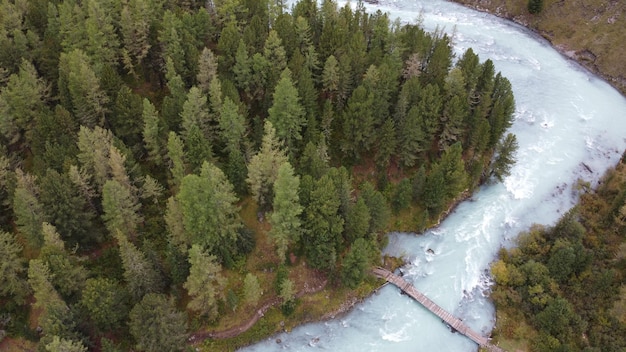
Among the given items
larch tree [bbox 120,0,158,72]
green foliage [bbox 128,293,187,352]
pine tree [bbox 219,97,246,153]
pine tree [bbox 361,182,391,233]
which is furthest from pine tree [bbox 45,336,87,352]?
larch tree [bbox 120,0,158,72]

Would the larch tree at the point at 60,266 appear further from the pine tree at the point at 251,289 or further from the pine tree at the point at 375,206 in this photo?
the pine tree at the point at 375,206

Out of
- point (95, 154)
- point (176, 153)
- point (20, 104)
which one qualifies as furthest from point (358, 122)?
point (20, 104)

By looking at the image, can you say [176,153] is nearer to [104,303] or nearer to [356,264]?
[104,303]

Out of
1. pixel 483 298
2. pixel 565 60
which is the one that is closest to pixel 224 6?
pixel 483 298

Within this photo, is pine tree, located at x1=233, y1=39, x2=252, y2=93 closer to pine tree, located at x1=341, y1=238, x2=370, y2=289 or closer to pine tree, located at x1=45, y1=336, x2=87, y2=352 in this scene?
pine tree, located at x1=341, y1=238, x2=370, y2=289

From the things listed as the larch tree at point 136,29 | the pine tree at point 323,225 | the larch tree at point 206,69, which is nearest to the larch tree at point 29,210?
the larch tree at point 206,69
